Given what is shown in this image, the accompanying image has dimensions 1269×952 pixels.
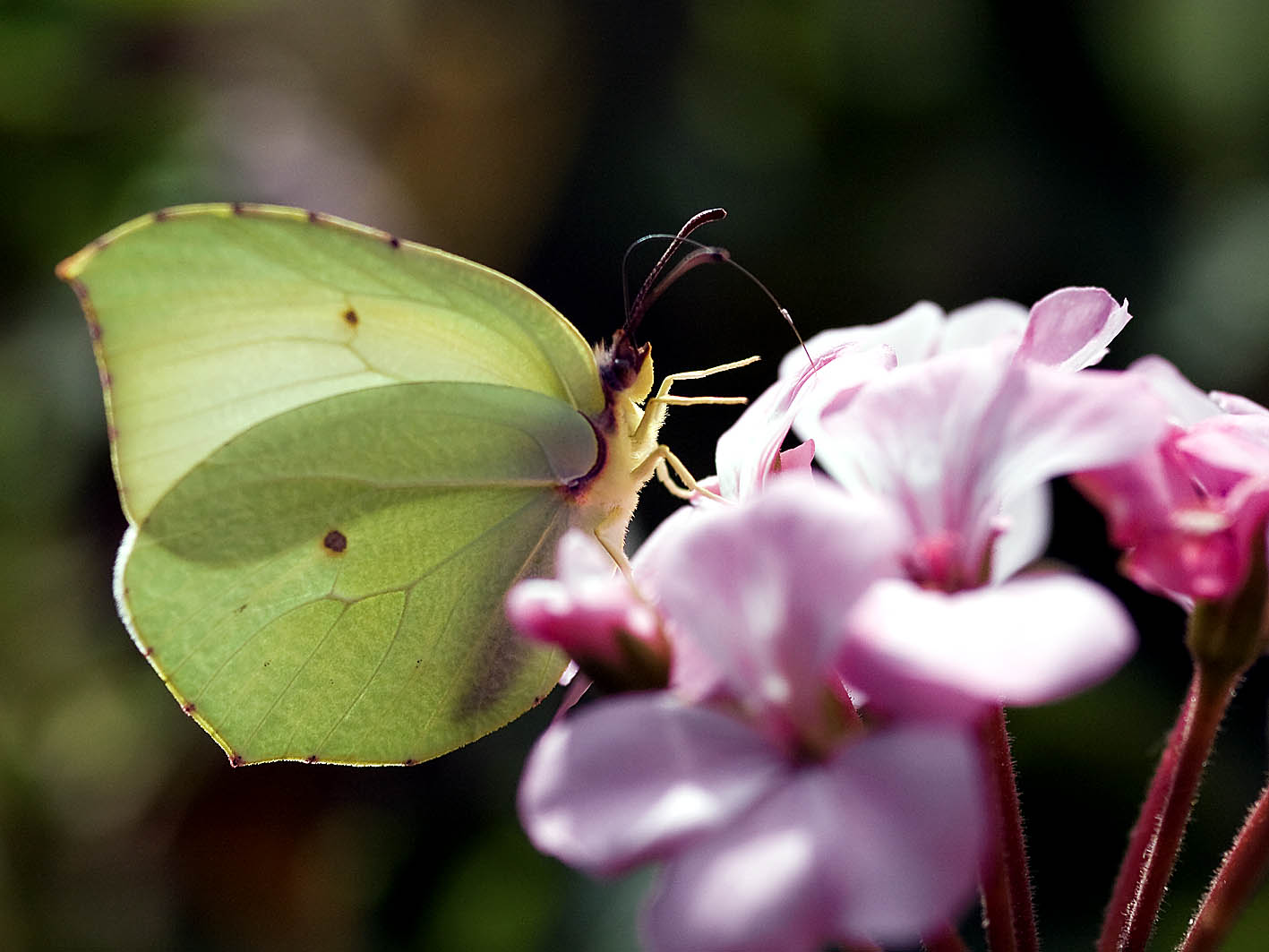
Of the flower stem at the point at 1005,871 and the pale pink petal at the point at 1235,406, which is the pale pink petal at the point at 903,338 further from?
the flower stem at the point at 1005,871

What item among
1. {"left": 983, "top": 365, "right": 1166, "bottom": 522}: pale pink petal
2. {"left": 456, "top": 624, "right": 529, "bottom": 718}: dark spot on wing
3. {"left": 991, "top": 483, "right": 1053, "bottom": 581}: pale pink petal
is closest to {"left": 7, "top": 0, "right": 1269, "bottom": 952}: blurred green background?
{"left": 456, "top": 624, "right": 529, "bottom": 718}: dark spot on wing

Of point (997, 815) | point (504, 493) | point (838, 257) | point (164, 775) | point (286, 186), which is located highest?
point (997, 815)

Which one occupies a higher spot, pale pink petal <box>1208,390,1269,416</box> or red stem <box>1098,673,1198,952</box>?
pale pink petal <box>1208,390,1269,416</box>

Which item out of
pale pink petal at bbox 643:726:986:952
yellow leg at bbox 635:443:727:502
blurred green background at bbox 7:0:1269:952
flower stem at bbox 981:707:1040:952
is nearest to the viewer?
pale pink petal at bbox 643:726:986:952

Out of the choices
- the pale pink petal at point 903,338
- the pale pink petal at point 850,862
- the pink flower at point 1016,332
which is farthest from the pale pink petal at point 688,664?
the pale pink petal at point 903,338

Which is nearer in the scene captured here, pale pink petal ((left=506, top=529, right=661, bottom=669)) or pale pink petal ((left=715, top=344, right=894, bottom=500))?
pale pink petal ((left=506, top=529, right=661, bottom=669))

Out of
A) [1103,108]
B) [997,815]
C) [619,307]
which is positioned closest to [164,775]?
[619,307]

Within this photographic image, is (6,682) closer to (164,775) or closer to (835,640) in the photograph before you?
(164,775)

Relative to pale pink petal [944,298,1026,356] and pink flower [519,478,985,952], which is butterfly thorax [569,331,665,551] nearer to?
pale pink petal [944,298,1026,356]
